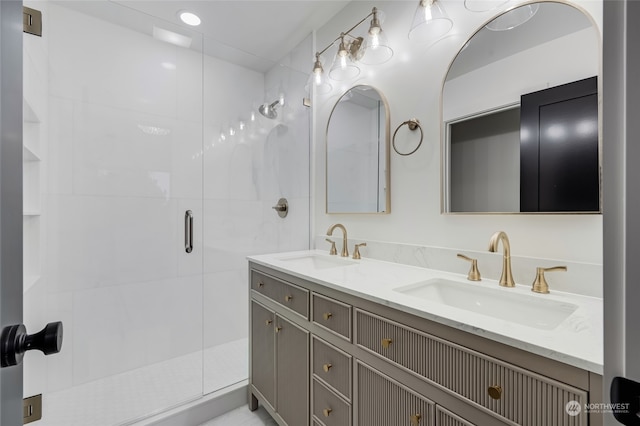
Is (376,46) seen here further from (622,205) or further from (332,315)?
(622,205)

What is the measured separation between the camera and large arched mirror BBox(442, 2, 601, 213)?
994mm

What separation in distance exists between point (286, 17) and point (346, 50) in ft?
2.02

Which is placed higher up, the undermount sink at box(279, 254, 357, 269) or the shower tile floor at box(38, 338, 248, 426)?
the undermount sink at box(279, 254, 357, 269)

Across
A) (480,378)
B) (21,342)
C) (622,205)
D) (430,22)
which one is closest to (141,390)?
(21,342)

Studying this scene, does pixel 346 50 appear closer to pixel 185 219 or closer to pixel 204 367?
pixel 185 219

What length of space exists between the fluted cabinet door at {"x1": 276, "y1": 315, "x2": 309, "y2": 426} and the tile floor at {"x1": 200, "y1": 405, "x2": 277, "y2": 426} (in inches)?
11.5

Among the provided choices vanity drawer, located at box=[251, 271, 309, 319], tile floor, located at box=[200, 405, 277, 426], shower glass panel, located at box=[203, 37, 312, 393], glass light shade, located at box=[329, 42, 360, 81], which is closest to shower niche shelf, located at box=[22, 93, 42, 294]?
shower glass panel, located at box=[203, 37, 312, 393]

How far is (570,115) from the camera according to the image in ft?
3.34

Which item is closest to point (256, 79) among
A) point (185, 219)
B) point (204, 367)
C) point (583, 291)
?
point (185, 219)

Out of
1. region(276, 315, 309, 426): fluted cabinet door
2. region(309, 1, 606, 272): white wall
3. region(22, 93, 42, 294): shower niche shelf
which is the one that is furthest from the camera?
region(22, 93, 42, 294): shower niche shelf

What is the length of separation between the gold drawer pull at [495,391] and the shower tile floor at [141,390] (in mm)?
1666

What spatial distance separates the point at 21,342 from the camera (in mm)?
447

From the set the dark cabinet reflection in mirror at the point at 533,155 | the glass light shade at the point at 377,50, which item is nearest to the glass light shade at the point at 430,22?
the glass light shade at the point at 377,50

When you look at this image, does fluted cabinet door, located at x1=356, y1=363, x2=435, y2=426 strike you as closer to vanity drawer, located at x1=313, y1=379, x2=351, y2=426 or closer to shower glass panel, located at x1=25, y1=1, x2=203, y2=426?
vanity drawer, located at x1=313, y1=379, x2=351, y2=426
